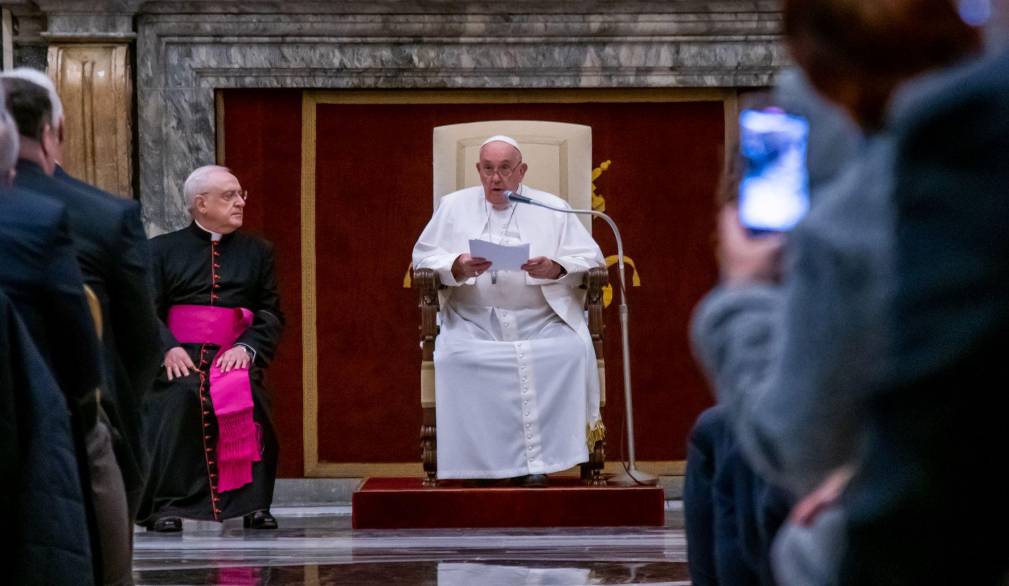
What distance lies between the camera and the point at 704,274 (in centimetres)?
903

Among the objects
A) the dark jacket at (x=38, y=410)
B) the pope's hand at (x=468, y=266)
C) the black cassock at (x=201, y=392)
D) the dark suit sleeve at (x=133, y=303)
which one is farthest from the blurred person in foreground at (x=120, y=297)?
the black cassock at (x=201, y=392)

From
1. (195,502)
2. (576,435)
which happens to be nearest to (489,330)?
(576,435)

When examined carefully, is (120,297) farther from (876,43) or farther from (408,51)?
(408,51)

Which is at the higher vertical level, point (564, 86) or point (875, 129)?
point (564, 86)

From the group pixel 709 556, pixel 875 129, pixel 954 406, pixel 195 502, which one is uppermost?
pixel 875 129

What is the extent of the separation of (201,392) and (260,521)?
24.8 inches

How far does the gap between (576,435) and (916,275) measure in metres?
6.47

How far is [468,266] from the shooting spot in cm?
737

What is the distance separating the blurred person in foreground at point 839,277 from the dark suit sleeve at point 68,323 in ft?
6.71

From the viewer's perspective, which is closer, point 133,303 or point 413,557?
point 133,303

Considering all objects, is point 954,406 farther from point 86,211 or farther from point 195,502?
point 195,502

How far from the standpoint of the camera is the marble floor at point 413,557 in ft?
17.4

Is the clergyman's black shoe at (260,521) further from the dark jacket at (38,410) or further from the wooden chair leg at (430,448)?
the dark jacket at (38,410)

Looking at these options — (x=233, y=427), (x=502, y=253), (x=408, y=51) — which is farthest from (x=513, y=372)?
(x=408, y=51)
